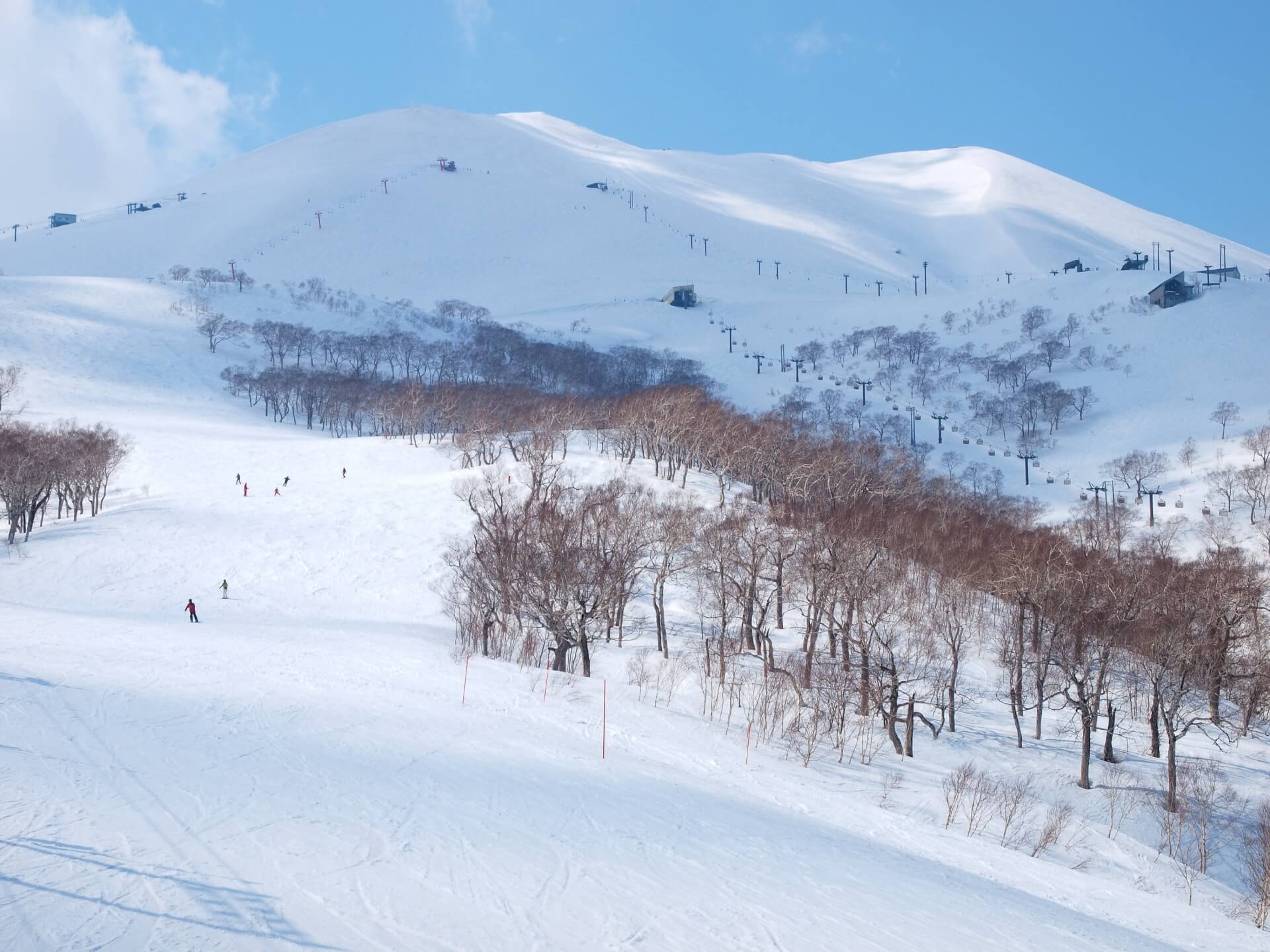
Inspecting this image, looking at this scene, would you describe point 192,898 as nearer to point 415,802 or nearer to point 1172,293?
point 415,802

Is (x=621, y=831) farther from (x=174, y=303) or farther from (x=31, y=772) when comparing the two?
(x=174, y=303)

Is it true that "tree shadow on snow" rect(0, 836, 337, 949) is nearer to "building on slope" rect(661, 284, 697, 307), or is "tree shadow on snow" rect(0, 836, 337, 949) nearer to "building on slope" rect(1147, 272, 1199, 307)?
"building on slope" rect(1147, 272, 1199, 307)

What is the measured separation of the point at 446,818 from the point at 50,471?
49735 millimetres

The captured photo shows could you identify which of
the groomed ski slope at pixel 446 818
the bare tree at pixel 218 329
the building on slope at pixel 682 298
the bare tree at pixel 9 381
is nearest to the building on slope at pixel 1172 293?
the building on slope at pixel 682 298

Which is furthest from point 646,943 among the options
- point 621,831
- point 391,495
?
point 391,495

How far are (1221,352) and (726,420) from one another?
9638cm

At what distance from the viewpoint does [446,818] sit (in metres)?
14.5

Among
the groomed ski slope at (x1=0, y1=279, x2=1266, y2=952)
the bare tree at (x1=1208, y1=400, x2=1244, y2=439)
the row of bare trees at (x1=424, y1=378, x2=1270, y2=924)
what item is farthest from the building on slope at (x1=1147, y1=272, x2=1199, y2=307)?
the groomed ski slope at (x1=0, y1=279, x2=1266, y2=952)

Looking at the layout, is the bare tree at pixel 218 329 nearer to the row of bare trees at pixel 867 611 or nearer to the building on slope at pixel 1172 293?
the row of bare trees at pixel 867 611

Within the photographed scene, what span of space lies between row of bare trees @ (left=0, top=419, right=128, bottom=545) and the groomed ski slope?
50.1ft

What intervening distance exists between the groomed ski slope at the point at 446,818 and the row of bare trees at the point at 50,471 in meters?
15.3

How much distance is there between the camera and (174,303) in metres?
148

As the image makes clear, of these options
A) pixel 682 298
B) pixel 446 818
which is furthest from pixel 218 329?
pixel 446 818

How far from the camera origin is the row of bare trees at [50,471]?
48.9 m
